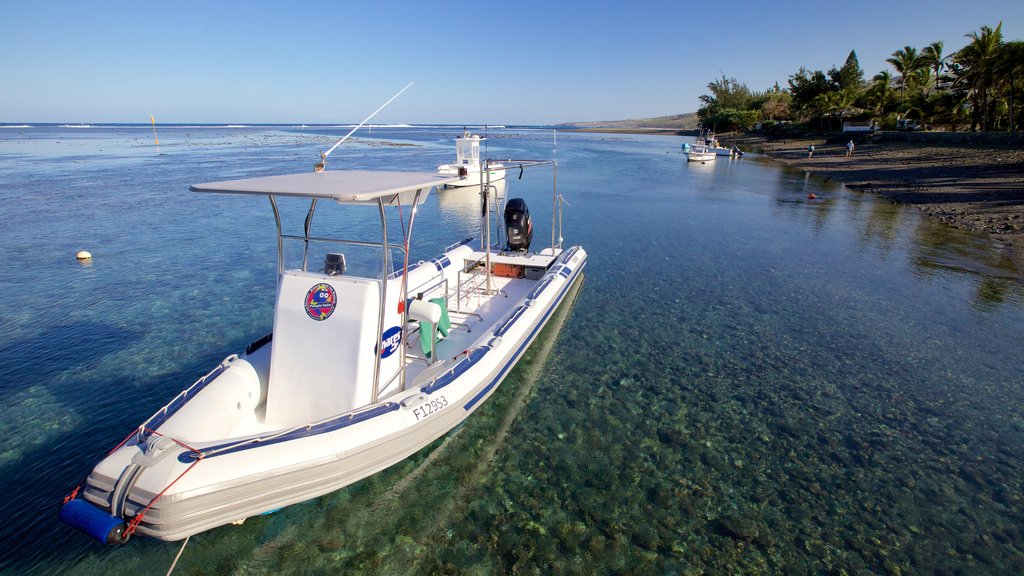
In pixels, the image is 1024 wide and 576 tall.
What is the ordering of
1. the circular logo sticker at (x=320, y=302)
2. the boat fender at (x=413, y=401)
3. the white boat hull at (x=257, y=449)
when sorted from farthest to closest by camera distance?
the boat fender at (x=413, y=401), the circular logo sticker at (x=320, y=302), the white boat hull at (x=257, y=449)

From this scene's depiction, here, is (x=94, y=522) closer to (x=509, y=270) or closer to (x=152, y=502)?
(x=152, y=502)

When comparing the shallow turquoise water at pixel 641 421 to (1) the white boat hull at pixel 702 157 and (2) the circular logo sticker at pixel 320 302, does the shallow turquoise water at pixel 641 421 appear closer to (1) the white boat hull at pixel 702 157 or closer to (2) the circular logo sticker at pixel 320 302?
(2) the circular logo sticker at pixel 320 302

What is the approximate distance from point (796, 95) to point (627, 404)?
72375 mm

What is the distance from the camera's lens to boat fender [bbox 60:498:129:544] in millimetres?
3484

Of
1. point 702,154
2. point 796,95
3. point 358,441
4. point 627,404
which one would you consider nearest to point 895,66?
point 796,95

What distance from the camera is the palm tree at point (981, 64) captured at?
31.8 m

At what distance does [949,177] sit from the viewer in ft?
83.9

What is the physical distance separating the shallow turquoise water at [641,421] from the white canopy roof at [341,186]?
3122mm

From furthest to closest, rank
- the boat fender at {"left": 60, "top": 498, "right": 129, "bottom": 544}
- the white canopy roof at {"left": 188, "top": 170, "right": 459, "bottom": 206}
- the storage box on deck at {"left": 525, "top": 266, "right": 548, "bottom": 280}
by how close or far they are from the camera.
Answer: the storage box on deck at {"left": 525, "top": 266, "right": 548, "bottom": 280}
the white canopy roof at {"left": 188, "top": 170, "right": 459, "bottom": 206}
the boat fender at {"left": 60, "top": 498, "right": 129, "bottom": 544}

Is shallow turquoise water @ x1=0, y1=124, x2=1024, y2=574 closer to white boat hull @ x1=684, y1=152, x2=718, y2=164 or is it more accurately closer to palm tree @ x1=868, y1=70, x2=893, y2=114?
white boat hull @ x1=684, y1=152, x2=718, y2=164

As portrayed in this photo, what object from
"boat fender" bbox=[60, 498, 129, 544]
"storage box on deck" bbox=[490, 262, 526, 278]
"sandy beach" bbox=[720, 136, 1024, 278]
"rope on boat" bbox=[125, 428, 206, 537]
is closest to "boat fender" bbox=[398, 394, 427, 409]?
"rope on boat" bbox=[125, 428, 206, 537]

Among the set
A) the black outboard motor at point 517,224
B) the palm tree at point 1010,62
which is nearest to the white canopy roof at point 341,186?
the black outboard motor at point 517,224

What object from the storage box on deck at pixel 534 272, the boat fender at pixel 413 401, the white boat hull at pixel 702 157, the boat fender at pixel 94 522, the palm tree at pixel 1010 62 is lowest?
the boat fender at pixel 94 522

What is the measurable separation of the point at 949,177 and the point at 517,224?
89.8ft
